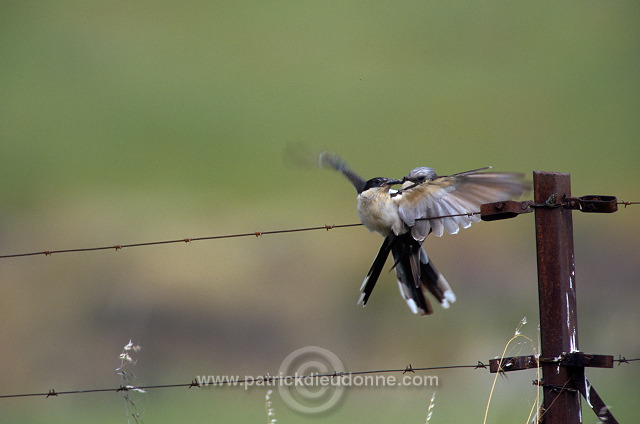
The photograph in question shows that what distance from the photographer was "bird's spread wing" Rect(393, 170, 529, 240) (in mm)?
5195

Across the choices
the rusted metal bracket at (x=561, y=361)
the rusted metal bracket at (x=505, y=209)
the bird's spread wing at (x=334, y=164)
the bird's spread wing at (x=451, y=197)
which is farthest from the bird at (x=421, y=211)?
the rusted metal bracket at (x=561, y=361)

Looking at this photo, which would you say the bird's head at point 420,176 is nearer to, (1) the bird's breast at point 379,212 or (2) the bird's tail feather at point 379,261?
(1) the bird's breast at point 379,212

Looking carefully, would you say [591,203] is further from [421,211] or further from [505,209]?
[421,211]

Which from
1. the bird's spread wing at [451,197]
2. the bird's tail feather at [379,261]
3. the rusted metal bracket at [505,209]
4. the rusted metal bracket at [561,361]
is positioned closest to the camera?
the rusted metal bracket at [561,361]

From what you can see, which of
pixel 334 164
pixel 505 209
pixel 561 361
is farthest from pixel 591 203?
pixel 334 164

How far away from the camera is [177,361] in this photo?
16969 millimetres

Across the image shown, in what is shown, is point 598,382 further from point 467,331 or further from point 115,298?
point 115,298

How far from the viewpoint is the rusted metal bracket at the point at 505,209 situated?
408cm

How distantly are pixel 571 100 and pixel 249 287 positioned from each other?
13440mm

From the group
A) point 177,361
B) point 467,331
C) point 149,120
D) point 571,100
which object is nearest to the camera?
point 177,361

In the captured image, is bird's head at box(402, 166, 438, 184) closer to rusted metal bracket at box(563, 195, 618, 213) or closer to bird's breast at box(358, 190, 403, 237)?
bird's breast at box(358, 190, 403, 237)

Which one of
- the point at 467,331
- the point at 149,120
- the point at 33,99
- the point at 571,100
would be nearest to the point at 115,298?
the point at 467,331

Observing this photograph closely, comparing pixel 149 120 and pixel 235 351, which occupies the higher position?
pixel 149 120

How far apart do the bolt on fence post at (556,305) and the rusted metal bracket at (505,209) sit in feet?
0.20
